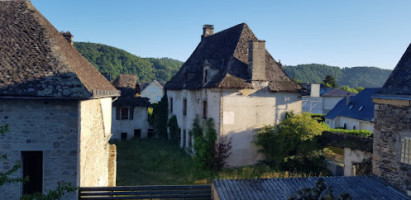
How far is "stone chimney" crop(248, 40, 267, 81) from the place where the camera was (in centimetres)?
1812

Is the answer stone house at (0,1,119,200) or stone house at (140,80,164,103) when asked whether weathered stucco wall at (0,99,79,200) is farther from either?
stone house at (140,80,164,103)

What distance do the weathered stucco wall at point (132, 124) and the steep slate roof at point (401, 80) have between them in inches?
879

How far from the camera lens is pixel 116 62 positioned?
81375 millimetres

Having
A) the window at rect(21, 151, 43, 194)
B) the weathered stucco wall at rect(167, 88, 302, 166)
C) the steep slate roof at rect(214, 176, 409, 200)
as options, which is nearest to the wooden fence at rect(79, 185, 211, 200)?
the steep slate roof at rect(214, 176, 409, 200)

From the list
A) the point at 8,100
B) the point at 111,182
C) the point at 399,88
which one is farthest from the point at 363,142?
the point at 8,100

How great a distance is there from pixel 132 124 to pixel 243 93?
1468cm

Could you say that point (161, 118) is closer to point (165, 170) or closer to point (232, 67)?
point (165, 170)

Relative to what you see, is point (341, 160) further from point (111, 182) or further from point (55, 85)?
point (55, 85)

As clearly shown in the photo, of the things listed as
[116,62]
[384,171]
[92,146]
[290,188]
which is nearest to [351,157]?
[384,171]

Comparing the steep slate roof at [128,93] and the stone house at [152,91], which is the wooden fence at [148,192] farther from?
the stone house at [152,91]

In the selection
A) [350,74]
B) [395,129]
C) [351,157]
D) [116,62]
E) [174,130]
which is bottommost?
[351,157]

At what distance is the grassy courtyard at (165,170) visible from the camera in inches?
608

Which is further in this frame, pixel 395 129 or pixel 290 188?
pixel 395 129

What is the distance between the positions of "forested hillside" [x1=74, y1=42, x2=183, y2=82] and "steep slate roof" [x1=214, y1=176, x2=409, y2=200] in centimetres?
6494
